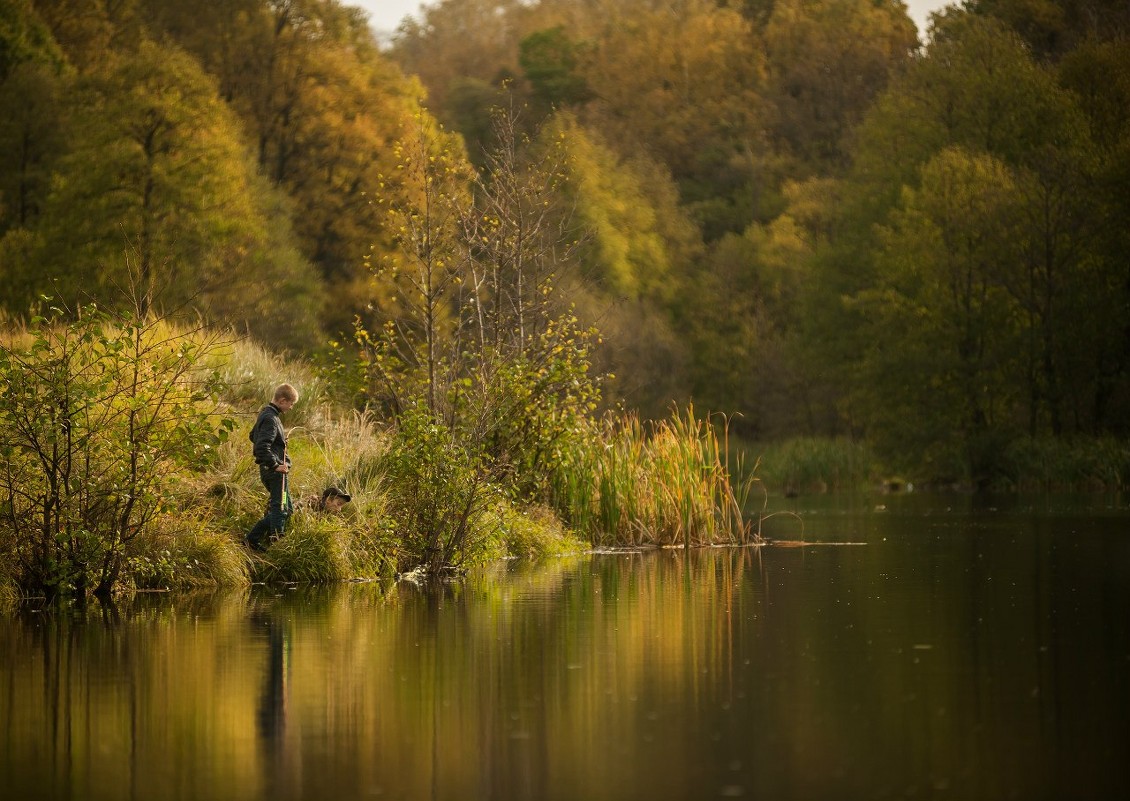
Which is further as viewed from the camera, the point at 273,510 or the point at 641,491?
the point at 641,491

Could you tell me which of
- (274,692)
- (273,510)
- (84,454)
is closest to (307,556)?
(273,510)

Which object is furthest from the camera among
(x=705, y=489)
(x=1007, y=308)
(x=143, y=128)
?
(x=1007, y=308)

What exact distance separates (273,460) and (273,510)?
0.63m

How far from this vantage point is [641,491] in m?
23.9

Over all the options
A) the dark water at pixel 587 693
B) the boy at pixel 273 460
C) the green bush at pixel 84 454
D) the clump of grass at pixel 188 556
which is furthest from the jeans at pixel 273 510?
the green bush at pixel 84 454

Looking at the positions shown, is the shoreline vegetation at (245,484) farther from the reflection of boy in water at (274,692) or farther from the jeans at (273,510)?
the reflection of boy in water at (274,692)

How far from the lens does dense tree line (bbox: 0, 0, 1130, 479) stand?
1715 inches

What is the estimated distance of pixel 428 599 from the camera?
1606 centimetres

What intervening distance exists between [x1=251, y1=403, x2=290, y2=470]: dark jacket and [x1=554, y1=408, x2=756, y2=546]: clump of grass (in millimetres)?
6609

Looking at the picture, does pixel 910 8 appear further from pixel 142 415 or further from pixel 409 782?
pixel 409 782

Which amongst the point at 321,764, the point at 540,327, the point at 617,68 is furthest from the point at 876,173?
the point at 321,764

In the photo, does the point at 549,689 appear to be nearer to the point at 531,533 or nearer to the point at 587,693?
the point at 587,693

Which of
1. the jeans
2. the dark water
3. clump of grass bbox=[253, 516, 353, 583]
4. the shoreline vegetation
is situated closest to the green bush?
the shoreline vegetation

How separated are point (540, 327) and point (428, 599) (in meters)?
11.9
